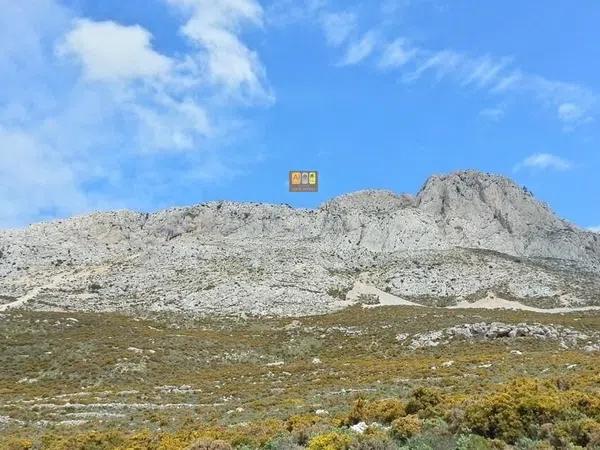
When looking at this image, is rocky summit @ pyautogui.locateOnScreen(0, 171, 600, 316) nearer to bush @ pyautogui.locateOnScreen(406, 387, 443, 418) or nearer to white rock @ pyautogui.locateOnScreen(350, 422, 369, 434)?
bush @ pyautogui.locateOnScreen(406, 387, 443, 418)

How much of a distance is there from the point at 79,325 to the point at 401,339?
127ft

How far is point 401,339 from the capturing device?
210 feet

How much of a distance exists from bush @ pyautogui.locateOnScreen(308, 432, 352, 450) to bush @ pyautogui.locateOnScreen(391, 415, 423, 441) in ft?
5.07

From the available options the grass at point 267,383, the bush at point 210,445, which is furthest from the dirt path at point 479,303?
the bush at point 210,445

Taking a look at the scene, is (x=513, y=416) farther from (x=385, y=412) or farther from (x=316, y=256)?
(x=316, y=256)

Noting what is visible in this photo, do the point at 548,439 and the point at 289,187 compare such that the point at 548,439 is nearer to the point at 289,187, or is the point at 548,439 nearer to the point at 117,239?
the point at 289,187

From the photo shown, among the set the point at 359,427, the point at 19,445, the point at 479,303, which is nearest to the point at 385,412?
the point at 359,427

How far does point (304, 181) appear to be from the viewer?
4350 centimetres

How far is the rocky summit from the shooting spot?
4355 inches

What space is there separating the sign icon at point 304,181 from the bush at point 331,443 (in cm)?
2965

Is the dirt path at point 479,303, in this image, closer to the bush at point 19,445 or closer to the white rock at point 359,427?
the bush at point 19,445

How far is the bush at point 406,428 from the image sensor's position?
43.7 feet

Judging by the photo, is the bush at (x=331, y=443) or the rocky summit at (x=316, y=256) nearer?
the bush at (x=331, y=443)

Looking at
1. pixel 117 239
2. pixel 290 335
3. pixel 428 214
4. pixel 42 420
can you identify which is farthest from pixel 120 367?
pixel 428 214
